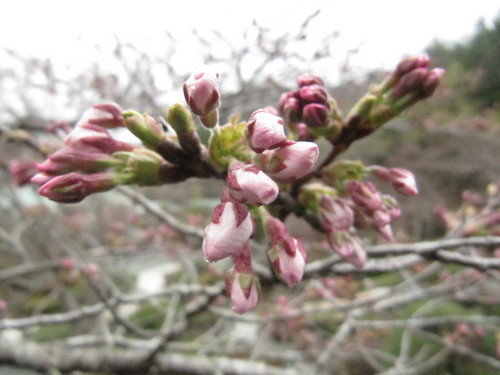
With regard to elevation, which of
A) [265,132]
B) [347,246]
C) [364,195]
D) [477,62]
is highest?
[265,132]

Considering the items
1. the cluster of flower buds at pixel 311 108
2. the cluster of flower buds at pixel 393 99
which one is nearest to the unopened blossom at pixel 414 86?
the cluster of flower buds at pixel 393 99

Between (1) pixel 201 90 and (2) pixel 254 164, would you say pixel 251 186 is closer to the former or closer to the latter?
(2) pixel 254 164

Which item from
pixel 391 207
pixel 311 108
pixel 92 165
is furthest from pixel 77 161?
pixel 391 207

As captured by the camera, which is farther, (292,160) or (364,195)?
(364,195)

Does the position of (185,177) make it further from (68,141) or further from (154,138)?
(68,141)

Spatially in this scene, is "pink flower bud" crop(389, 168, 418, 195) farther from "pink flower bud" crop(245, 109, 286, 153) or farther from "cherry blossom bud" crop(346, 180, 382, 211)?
"pink flower bud" crop(245, 109, 286, 153)

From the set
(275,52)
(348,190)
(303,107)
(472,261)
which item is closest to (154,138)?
(303,107)
